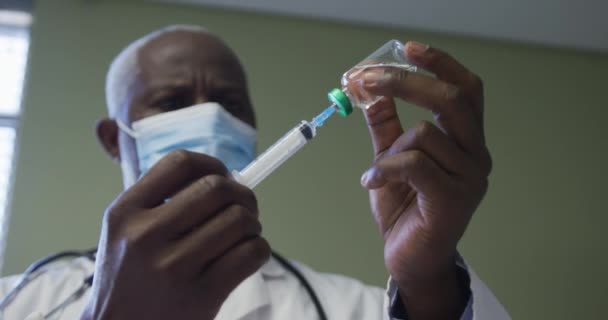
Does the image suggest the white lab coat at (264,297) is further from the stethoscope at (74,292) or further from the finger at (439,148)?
the finger at (439,148)

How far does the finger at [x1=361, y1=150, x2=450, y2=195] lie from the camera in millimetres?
592

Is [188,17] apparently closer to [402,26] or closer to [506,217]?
[402,26]

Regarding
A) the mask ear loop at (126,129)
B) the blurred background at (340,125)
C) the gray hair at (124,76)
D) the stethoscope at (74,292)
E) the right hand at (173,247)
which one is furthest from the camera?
the blurred background at (340,125)

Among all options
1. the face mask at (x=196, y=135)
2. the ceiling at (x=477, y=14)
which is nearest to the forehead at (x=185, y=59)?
the face mask at (x=196, y=135)

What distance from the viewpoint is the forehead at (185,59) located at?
1.12 meters

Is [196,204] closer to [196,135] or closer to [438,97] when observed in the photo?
[438,97]

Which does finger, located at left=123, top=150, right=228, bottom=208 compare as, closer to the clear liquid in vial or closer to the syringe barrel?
the syringe barrel

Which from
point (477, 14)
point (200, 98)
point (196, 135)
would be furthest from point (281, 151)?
point (477, 14)

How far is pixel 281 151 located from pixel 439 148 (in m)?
0.19

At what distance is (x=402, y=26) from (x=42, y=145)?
1.37 meters

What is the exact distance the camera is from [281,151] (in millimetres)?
628

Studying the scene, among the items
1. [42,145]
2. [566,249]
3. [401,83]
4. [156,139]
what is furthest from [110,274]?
[566,249]

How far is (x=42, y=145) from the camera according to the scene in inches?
64.7

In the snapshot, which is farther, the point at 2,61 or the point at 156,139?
the point at 2,61
